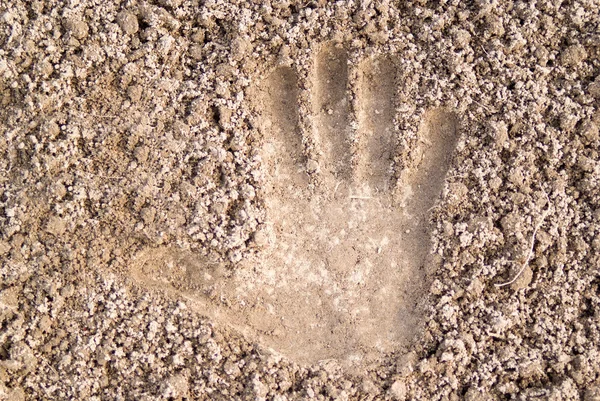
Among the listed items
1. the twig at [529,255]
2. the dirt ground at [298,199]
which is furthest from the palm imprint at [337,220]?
the twig at [529,255]

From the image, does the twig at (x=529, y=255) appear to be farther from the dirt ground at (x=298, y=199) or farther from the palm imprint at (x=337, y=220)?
the palm imprint at (x=337, y=220)

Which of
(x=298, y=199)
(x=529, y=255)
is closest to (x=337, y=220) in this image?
(x=298, y=199)

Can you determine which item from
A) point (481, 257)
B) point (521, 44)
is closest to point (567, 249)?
point (481, 257)

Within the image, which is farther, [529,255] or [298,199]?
[298,199]

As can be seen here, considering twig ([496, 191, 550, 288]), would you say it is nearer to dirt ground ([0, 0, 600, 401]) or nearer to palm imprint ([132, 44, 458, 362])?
dirt ground ([0, 0, 600, 401])

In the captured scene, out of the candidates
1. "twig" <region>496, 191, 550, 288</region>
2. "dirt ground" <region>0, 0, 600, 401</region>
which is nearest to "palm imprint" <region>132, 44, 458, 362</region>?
"dirt ground" <region>0, 0, 600, 401</region>

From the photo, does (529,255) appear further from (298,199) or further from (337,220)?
(298,199)

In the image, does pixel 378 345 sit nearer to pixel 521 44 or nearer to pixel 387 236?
pixel 387 236

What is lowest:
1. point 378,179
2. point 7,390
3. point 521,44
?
point 7,390
